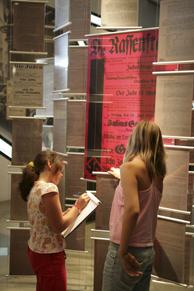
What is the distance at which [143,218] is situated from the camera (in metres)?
1.47

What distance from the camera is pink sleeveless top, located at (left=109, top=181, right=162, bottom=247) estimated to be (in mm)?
1447

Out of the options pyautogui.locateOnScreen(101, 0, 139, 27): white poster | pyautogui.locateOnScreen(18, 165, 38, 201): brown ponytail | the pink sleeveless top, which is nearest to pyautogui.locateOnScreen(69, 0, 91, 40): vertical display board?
pyautogui.locateOnScreen(101, 0, 139, 27): white poster

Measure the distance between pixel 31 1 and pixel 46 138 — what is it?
111cm

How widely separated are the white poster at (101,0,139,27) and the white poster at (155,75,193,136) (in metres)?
0.48

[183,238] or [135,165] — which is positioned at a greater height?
[135,165]

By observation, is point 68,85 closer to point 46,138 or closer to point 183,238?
point 46,138

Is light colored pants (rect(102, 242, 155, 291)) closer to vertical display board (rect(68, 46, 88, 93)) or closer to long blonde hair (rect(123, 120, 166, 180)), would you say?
long blonde hair (rect(123, 120, 166, 180))

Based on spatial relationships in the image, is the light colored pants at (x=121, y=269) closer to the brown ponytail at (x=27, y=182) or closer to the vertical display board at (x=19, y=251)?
the brown ponytail at (x=27, y=182)

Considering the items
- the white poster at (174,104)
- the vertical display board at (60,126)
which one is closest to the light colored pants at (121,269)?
the white poster at (174,104)

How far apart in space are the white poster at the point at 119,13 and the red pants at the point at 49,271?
155 centimetres

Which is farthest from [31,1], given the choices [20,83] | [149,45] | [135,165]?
[135,165]

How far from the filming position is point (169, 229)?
6.82 ft

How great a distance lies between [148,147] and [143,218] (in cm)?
32

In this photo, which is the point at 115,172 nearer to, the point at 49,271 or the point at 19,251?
the point at 49,271
